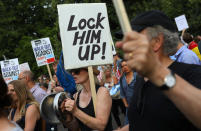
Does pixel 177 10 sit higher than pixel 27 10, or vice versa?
pixel 27 10

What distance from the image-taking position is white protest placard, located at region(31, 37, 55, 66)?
8.69 m

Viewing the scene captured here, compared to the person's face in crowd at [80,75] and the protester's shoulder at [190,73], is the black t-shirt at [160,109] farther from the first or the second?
the person's face in crowd at [80,75]

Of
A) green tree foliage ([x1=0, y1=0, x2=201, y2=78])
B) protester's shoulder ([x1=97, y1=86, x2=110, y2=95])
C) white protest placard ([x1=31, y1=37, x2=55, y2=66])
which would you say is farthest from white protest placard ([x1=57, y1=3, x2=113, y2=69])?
green tree foliage ([x1=0, y1=0, x2=201, y2=78])

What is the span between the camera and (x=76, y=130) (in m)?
3.25

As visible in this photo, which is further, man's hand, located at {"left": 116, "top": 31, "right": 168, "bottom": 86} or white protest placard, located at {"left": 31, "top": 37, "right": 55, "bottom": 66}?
white protest placard, located at {"left": 31, "top": 37, "right": 55, "bottom": 66}

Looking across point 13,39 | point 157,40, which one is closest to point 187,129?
point 157,40

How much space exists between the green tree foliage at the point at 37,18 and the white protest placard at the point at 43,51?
10.7 meters

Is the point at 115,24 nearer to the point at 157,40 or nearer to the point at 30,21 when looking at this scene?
the point at 30,21

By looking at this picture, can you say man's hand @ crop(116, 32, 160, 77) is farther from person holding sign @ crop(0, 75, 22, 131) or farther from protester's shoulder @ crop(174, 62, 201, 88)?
person holding sign @ crop(0, 75, 22, 131)

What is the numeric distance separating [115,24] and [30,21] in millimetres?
14094

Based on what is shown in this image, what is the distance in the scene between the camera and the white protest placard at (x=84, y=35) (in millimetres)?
3385

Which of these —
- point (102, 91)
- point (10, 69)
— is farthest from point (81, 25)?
point (10, 69)

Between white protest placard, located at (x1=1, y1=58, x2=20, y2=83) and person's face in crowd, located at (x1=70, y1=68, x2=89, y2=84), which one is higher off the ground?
person's face in crowd, located at (x1=70, y1=68, x2=89, y2=84)

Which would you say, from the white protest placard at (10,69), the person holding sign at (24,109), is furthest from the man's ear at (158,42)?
the white protest placard at (10,69)
